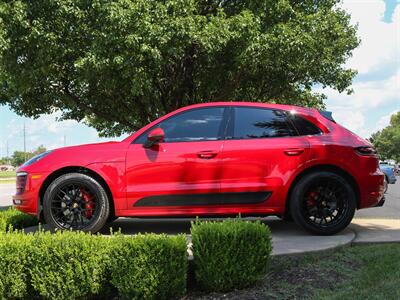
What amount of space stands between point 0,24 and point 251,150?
716 cm

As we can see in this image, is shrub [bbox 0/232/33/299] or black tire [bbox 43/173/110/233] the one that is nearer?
shrub [bbox 0/232/33/299]

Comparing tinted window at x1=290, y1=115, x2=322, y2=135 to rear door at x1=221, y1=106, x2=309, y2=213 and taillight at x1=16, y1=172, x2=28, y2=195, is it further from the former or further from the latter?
taillight at x1=16, y1=172, x2=28, y2=195

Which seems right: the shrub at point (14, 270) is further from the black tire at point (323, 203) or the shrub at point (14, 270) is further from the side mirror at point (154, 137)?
the black tire at point (323, 203)

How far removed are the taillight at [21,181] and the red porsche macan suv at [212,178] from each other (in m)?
0.05

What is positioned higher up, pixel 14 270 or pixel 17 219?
pixel 17 219

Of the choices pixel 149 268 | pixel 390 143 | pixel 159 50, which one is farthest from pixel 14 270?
pixel 390 143

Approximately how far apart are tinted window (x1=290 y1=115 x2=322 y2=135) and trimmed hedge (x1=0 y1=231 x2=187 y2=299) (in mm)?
2397

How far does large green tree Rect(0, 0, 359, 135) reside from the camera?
10109 mm

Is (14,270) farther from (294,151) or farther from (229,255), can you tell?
(294,151)

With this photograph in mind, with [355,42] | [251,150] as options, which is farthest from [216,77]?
[251,150]

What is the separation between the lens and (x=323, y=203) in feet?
18.5

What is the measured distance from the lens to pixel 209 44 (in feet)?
34.3

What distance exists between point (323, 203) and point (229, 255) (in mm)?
2033

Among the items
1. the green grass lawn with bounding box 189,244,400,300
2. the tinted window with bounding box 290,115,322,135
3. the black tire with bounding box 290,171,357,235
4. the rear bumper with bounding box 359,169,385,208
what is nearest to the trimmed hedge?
the green grass lawn with bounding box 189,244,400,300
